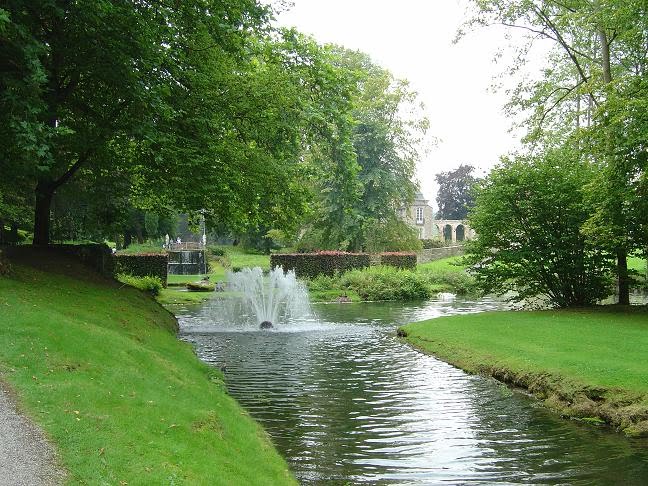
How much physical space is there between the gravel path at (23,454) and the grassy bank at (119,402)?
129mm

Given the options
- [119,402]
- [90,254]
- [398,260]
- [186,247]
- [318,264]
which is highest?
[186,247]

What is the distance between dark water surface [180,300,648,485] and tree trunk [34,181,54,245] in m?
6.33

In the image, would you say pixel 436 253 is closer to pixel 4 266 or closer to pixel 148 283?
pixel 148 283

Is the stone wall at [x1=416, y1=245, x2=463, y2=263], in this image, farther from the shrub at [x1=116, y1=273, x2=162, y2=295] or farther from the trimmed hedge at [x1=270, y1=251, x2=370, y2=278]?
the shrub at [x1=116, y1=273, x2=162, y2=295]

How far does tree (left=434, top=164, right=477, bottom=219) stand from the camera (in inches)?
4247

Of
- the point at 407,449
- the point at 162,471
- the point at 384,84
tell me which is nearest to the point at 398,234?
the point at 384,84

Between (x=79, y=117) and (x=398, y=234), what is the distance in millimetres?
37481

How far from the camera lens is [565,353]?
13562mm

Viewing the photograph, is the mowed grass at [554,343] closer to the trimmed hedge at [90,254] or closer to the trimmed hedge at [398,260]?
the trimmed hedge at [90,254]

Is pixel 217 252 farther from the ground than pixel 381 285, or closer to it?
farther from the ground

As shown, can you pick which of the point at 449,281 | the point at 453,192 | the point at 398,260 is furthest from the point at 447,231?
the point at 449,281

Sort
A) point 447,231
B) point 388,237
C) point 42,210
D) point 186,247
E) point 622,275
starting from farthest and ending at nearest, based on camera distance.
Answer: point 447,231 < point 186,247 < point 388,237 < point 622,275 < point 42,210

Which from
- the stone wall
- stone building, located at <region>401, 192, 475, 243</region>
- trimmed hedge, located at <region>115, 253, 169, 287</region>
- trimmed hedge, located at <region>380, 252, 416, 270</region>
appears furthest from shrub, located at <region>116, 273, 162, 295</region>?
stone building, located at <region>401, 192, 475, 243</region>

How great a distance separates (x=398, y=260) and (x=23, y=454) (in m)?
39.9
